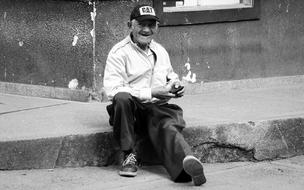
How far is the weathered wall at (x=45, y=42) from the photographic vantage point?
22.4 ft

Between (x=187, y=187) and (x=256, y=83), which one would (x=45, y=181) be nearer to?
(x=187, y=187)

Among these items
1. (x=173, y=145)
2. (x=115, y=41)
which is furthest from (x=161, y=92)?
(x=115, y=41)

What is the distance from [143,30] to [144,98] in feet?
1.68

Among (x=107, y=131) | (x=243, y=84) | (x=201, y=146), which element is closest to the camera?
(x=107, y=131)

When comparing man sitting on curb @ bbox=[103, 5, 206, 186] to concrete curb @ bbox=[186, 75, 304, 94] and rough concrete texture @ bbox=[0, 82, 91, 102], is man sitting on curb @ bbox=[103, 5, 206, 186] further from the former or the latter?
concrete curb @ bbox=[186, 75, 304, 94]

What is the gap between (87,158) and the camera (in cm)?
544

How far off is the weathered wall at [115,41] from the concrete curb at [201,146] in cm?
150

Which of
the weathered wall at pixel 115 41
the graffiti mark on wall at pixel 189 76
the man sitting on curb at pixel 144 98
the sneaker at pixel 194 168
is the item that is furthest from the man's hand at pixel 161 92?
the graffiti mark on wall at pixel 189 76

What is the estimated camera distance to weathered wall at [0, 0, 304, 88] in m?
6.85

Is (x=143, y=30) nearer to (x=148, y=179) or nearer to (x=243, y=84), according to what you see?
(x=148, y=179)

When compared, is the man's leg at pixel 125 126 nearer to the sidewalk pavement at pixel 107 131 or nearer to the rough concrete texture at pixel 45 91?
the sidewalk pavement at pixel 107 131

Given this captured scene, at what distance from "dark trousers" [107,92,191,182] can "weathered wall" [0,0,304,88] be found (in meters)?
1.58

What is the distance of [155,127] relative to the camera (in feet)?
17.5

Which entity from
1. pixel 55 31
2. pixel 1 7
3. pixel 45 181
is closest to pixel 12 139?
pixel 45 181
